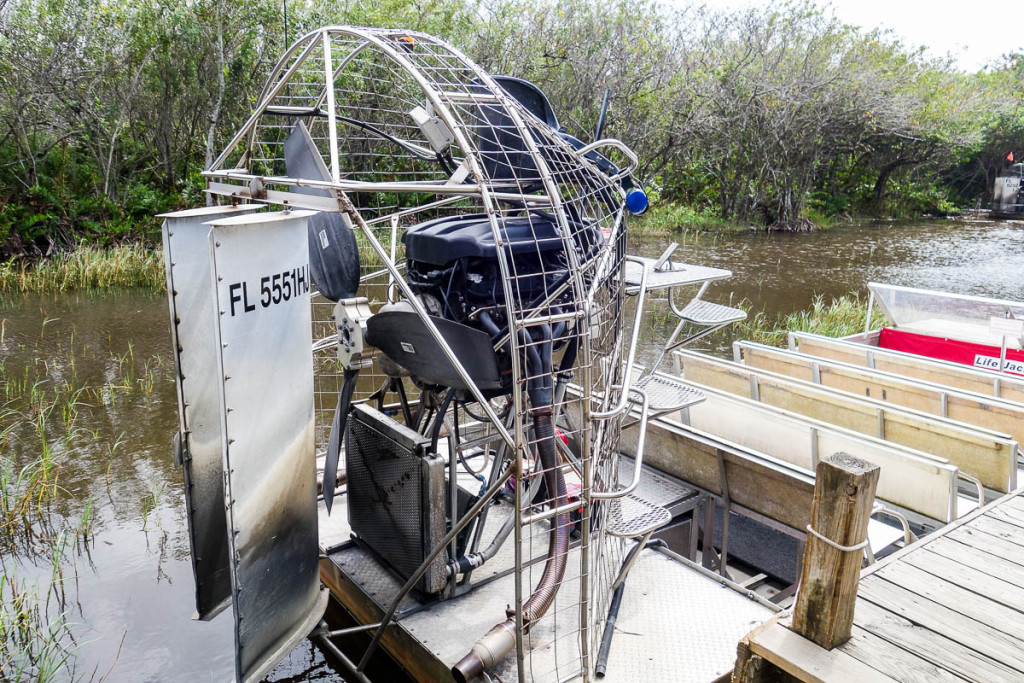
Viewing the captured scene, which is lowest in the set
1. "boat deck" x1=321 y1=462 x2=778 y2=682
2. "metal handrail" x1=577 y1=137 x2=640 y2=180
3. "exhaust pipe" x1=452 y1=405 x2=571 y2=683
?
"boat deck" x1=321 y1=462 x2=778 y2=682

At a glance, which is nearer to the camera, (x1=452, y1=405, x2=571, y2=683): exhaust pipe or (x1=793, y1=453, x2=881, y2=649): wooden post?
(x1=793, y1=453, x2=881, y2=649): wooden post

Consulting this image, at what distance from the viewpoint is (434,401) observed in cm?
365

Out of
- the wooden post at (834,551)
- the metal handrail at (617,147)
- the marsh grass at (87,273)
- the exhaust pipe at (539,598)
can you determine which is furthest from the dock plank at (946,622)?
the marsh grass at (87,273)

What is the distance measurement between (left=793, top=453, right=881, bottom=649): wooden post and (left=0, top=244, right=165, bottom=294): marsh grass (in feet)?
32.2

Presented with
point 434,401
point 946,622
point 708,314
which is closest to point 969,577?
point 946,622

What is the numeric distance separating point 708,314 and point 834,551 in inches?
92.2

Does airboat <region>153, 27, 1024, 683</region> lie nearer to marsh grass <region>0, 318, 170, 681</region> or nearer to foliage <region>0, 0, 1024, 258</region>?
marsh grass <region>0, 318, 170, 681</region>

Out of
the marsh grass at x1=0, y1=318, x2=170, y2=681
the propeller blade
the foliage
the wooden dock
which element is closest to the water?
the marsh grass at x1=0, y1=318, x2=170, y2=681

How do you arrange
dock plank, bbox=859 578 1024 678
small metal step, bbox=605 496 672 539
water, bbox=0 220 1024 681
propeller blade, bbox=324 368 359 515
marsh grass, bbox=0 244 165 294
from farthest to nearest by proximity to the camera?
marsh grass, bbox=0 244 165 294
water, bbox=0 220 1024 681
propeller blade, bbox=324 368 359 515
small metal step, bbox=605 496 672 539
dock plank, bbox=859 578 1024 678

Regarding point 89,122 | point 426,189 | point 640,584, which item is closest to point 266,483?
point 426,189

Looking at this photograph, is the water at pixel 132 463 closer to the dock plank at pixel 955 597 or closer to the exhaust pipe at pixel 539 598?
the exhaust pipe at pixel 539 598

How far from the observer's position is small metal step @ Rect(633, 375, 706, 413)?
4.14 metres

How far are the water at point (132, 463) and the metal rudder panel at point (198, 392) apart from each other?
27.4 inches

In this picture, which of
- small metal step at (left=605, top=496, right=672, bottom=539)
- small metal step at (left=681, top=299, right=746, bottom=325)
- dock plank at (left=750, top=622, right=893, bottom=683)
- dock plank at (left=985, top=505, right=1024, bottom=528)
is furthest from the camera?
small metal step at (left=681, top=299, right=746, bottom=325)
